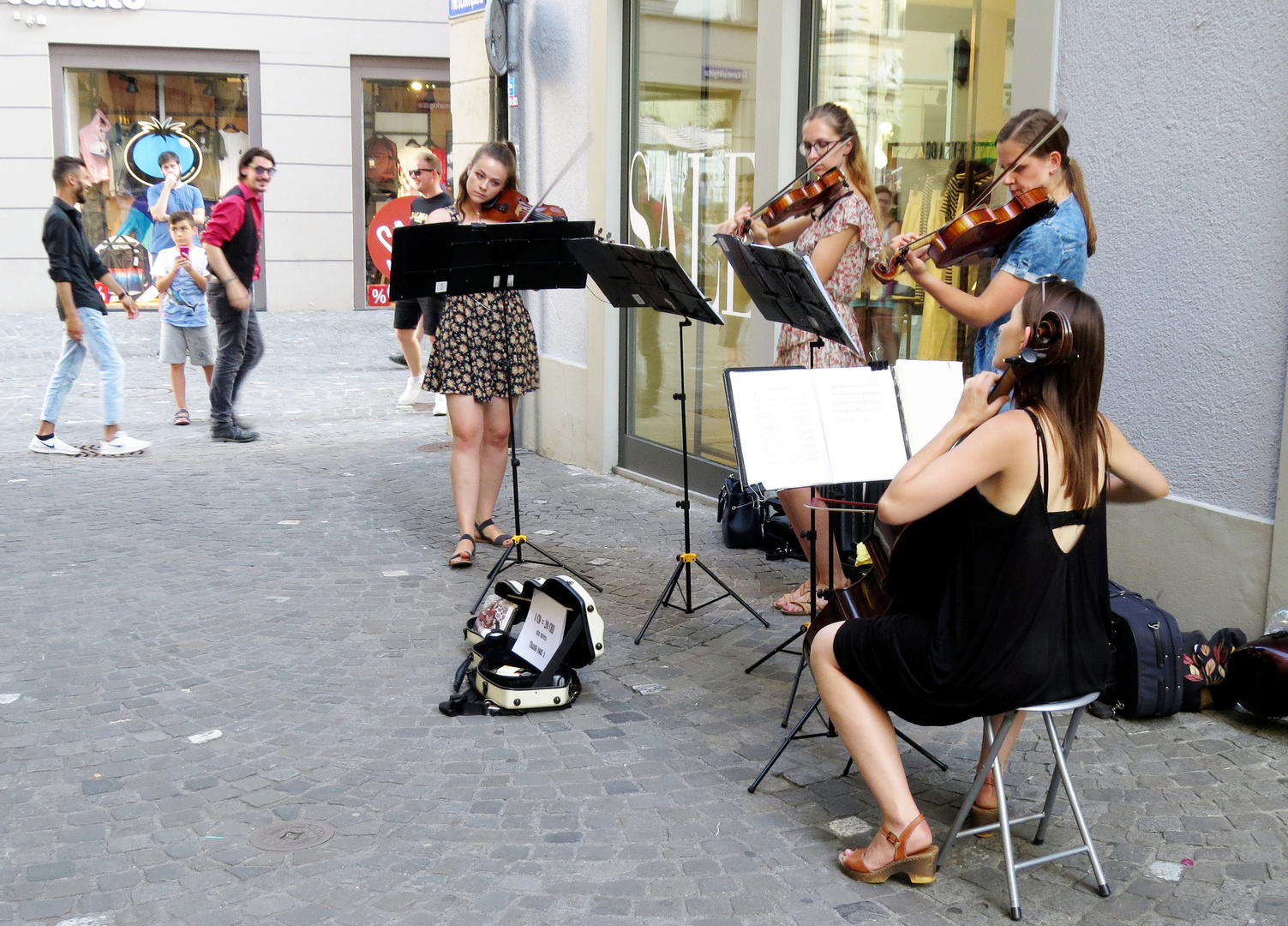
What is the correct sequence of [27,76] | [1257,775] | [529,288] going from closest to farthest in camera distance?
[1257,775] → [529,288] → [27,76]

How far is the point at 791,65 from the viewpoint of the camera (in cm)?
687

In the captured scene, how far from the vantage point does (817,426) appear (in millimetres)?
3875

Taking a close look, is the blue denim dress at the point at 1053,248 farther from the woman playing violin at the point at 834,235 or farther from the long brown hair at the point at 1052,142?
the woman playing violin at the point at 834,235

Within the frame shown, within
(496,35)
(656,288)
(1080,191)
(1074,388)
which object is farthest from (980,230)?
(496,35)

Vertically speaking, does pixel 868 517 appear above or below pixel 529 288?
below

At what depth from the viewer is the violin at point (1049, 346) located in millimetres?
3047

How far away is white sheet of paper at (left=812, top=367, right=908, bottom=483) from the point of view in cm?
387

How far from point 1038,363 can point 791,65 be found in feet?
13.9

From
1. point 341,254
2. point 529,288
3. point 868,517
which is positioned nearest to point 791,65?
point 529,288

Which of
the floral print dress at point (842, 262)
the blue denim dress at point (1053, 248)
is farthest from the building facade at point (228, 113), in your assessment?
the blue denim dress at point (1053, 248)

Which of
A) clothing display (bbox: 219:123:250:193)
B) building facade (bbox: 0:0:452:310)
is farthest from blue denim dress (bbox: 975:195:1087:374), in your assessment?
clothing display (bbox: 219:123:250:193)

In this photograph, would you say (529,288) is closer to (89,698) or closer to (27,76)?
(89,698)

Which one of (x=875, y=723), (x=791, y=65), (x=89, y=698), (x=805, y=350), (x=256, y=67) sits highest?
(x=256, y=67)

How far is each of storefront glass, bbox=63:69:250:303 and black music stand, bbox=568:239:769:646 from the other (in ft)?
43.3
